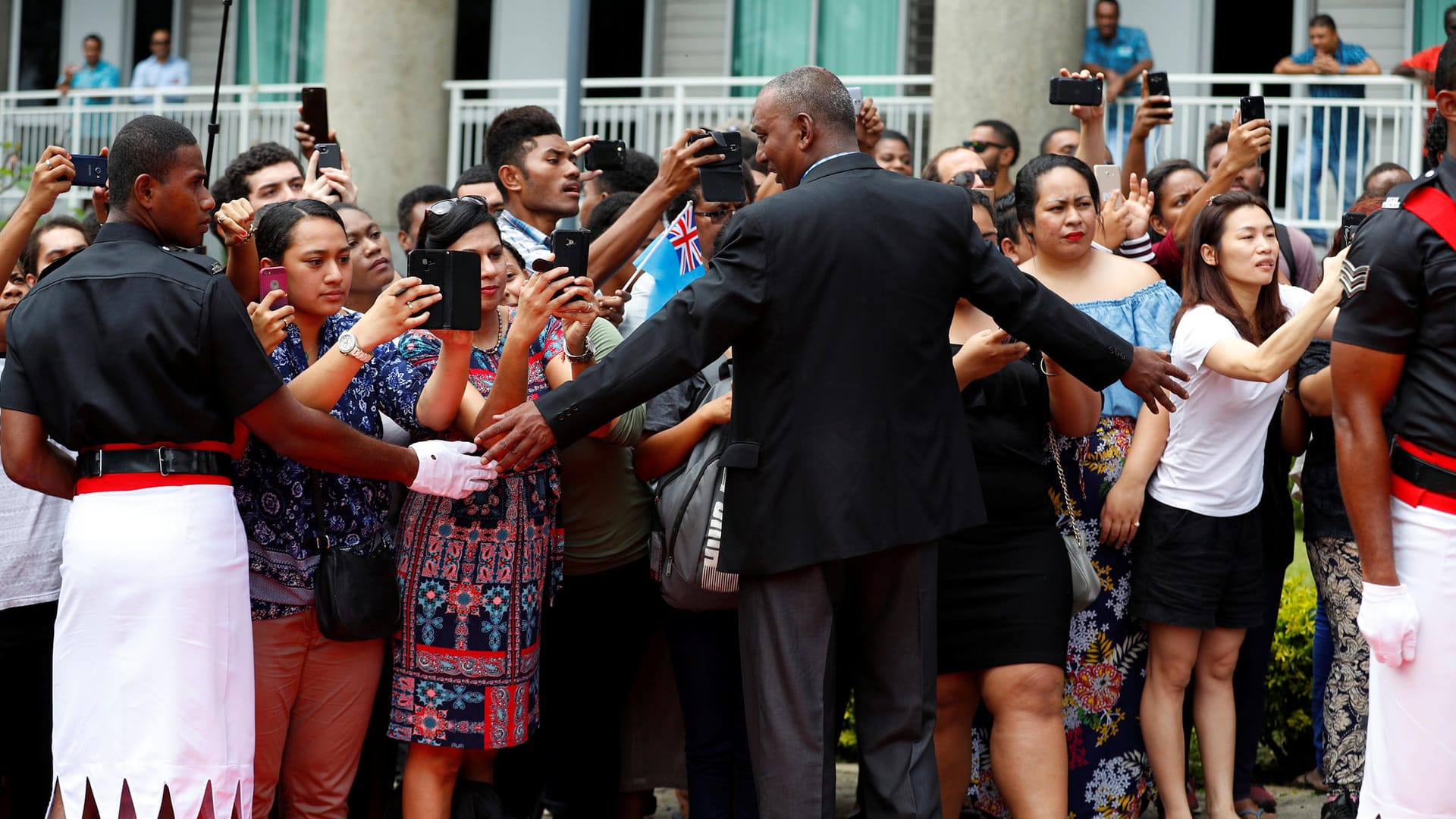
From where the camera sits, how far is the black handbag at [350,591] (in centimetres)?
411

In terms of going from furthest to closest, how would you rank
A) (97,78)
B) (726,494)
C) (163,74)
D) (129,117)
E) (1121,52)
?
(97,78) < (163,74) < (129,117) < (1121,52) < (726,494)

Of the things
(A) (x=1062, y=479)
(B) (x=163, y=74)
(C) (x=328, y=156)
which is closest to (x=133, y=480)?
(C) (x=328, y=156)

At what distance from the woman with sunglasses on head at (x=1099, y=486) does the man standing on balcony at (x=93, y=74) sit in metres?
13.4

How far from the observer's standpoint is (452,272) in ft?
13.1

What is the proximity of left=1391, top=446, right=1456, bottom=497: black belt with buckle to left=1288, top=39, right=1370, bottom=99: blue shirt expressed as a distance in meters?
8.76

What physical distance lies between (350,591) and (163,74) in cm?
1283

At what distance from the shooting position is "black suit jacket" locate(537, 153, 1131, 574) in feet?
12.4

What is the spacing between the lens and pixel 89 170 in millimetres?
4438

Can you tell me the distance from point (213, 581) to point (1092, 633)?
9.55 ft

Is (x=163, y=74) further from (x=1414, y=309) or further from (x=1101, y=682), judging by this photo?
(x=1414, y=309)

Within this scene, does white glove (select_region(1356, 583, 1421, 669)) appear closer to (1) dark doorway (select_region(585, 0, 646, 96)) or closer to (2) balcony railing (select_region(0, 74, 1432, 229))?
(2) balcony railing (select_region(0, 74, 1432, 229))

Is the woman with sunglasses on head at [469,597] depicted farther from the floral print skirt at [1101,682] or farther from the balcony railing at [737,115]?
the balcony railing at [737,115]

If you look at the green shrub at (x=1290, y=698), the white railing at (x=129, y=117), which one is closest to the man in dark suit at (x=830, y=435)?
the green shrub at (x=1290, y=698)

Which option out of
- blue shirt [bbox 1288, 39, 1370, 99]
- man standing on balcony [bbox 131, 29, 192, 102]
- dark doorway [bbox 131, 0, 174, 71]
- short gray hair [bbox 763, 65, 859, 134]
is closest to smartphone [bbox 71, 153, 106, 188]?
short gray hair [bbox 763, 65, 859, 134]
